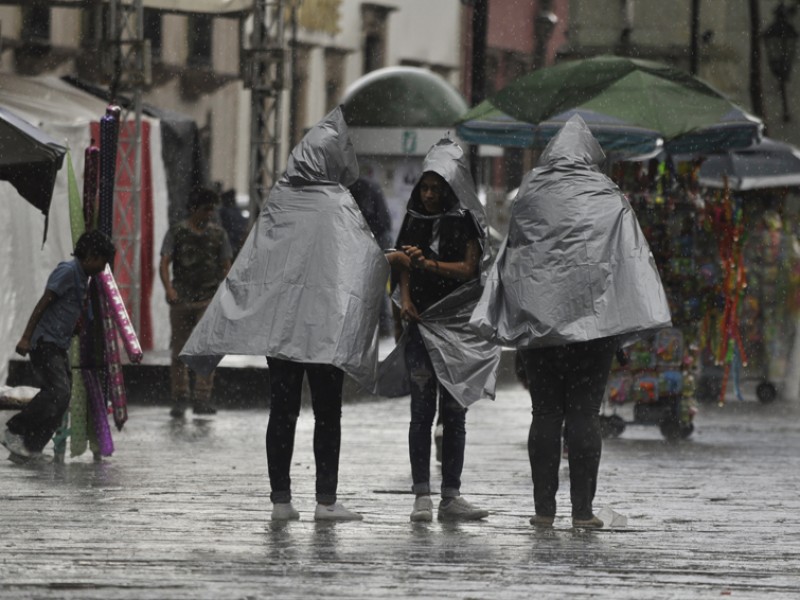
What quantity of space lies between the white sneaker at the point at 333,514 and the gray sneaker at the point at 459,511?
0.45 m

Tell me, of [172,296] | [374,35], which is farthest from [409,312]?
[374,35]

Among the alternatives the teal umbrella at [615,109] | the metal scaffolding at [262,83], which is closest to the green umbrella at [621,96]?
the teal umbrella at [615,109]

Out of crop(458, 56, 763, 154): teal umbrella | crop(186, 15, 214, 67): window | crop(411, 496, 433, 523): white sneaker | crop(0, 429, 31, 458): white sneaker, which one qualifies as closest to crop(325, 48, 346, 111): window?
crop(186, 15, 214, 67): window

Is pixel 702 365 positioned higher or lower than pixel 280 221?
lower

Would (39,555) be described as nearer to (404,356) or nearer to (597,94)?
(404,356)

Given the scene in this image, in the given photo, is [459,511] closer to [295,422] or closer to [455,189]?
[295,422]

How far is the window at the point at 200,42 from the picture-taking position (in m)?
43.8

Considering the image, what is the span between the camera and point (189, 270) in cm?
1884

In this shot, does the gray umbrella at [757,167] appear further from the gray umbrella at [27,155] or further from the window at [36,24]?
the window at [36,24]

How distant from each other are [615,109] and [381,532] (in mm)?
6077

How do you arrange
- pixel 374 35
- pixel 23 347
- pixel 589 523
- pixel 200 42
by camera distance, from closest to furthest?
pixel 589 523, pixel 23 347, pixel 200 42, pixel 374 35

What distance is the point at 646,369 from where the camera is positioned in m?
17.4

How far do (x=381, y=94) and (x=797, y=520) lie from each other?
18524 millimetres

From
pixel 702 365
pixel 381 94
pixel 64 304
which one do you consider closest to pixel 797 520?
pixel 64 304
